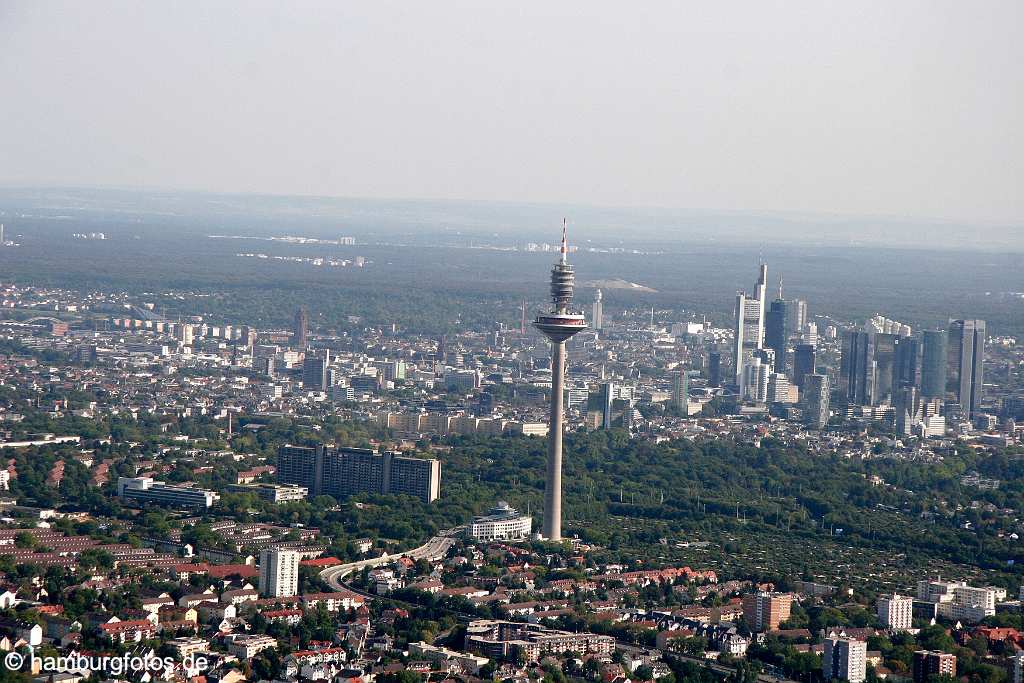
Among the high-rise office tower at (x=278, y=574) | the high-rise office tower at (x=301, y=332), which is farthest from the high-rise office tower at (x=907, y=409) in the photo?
the high-rise office tower at (x=278, y=574)

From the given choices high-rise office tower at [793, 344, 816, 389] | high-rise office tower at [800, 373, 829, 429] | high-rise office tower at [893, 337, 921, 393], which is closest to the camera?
high-rise office tower at [800, 373, 829, 429]

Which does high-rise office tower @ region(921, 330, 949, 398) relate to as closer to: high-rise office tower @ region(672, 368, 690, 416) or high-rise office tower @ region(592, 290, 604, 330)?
high-rise office tower @ region(672, 368, 690, 416)

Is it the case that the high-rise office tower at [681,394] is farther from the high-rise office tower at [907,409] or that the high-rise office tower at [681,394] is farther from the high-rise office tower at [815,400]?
the high-rise office tower at [907,409]

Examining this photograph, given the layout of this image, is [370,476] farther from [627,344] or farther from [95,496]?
[627,344]

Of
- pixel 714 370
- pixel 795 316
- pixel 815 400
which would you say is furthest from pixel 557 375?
pixel 795 316

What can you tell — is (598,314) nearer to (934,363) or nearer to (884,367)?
(884,367)

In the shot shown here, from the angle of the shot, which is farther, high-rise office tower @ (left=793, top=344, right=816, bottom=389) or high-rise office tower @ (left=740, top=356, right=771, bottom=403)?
high-rise office tower @ (left=793, top=344, right=816, bottom=389)

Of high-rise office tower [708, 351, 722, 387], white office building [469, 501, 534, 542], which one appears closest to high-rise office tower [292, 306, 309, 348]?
high-rise office tower [708, 351, 722, 387]
